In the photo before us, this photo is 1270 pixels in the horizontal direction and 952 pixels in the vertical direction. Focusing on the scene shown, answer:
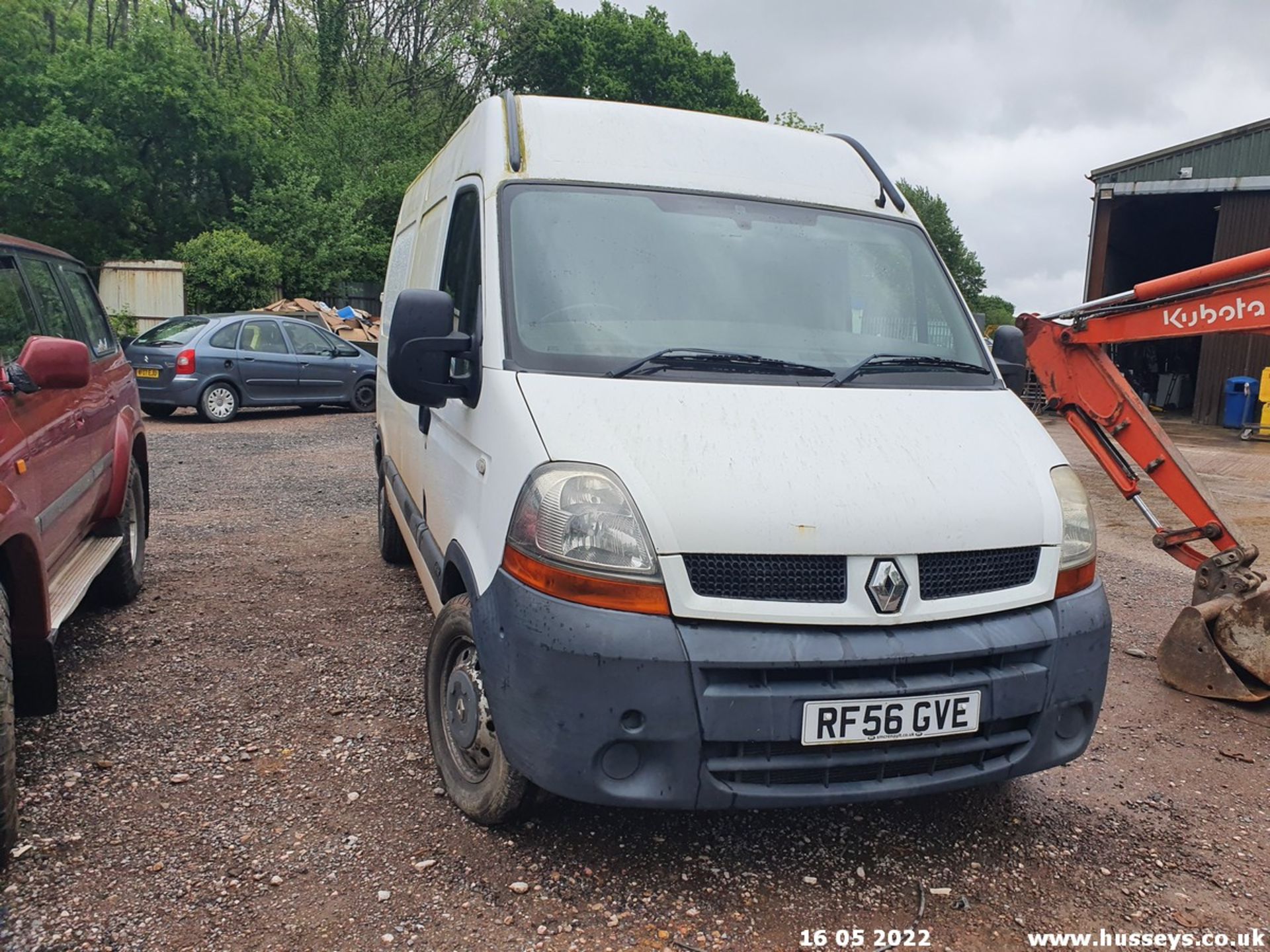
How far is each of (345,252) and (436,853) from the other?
78.8 feet

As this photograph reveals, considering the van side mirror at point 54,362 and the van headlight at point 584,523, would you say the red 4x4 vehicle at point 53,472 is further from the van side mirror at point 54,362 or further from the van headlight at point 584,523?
the van headlight at point 584,523

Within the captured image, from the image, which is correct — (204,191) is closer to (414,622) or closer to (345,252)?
(345,252)

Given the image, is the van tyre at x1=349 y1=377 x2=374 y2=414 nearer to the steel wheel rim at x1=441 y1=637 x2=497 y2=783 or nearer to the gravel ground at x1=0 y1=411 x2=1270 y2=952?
the gravel ground at x1=0 y1=411 x2=1270 y2=952

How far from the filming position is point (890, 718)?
254 cm

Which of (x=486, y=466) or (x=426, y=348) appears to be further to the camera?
(x=426, y=348)

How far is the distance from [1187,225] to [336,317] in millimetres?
19039

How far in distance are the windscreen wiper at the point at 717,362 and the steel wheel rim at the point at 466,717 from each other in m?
1.03

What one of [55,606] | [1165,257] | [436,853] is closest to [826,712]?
[436,853]

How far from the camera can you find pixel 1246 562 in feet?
15.5

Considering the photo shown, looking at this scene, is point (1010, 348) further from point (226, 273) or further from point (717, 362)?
point (226, 273)

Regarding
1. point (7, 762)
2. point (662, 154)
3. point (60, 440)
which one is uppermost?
point (662, 154)

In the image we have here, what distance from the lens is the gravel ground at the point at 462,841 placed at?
8.48 ft

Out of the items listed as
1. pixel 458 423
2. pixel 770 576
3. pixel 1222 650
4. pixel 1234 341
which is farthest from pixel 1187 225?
pixel 770 576

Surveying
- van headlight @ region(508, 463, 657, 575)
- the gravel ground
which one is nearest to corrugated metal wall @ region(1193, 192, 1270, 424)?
the gravel ground
